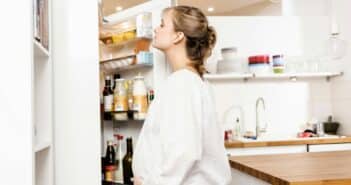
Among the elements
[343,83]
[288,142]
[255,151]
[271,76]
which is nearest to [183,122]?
[255,151]

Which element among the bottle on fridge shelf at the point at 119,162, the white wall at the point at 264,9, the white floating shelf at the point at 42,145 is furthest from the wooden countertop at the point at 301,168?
the white wall at the point at 264,9

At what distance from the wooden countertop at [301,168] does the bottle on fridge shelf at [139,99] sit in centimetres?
54

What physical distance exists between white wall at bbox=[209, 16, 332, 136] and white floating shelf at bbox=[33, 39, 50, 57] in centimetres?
241

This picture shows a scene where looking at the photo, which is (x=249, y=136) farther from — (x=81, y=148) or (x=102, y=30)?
(x=81, y=148)

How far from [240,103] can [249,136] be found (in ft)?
1.14

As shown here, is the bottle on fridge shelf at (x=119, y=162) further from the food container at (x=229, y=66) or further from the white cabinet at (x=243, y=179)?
the food container at (x=229, y=66)

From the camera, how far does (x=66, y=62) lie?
1659 mm

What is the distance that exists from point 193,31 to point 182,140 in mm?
461

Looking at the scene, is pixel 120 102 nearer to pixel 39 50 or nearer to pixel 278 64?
pixel 39 50

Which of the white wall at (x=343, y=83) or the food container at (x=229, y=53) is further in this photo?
the white wall at (x=343, y=83)

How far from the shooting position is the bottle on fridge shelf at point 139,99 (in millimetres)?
2209

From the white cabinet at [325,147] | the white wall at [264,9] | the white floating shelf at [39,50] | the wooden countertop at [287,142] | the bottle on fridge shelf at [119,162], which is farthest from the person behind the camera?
the white wall at [264,9]
